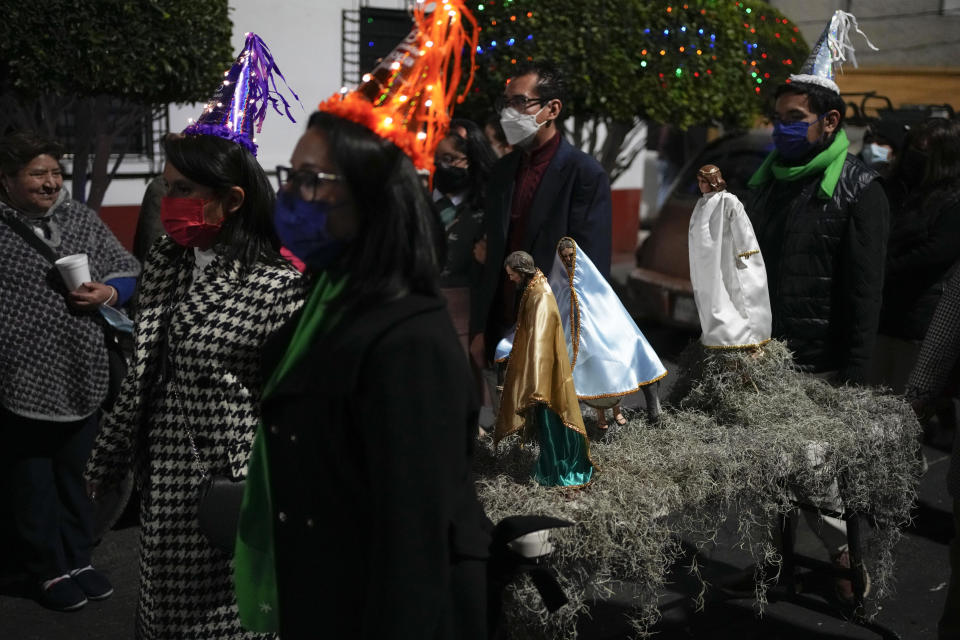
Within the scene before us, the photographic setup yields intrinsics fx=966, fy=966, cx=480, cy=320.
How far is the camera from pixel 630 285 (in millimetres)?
9070

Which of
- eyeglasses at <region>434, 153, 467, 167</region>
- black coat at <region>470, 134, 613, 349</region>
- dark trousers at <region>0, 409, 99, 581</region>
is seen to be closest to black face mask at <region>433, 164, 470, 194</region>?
eyeglasses at <region>434, 153, 467, 167</region>

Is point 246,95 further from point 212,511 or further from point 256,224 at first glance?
point 212,511

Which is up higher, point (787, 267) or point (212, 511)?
point (787, 267)

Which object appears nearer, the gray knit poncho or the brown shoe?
the gray knit poncho

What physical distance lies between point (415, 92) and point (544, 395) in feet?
3.90

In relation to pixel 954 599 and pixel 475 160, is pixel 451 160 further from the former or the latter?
pixel 954 599

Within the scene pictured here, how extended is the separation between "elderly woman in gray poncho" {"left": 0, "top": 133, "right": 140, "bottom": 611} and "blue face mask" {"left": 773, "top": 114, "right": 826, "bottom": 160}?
2943 millimetres

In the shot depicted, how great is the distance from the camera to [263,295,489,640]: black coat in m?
1.64

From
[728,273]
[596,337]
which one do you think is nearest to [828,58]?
[728,273]

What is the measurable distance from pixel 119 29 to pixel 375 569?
5898 mm

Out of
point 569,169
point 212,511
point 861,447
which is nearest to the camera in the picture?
point 212,511

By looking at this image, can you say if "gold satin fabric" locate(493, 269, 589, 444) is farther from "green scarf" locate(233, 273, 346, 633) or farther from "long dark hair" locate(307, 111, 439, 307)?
"long dark hair" locate(307, 111, 439, 307)

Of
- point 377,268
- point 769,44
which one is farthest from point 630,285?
point 377,268

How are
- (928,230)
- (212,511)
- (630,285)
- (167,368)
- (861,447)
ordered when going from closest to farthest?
(212,511), (167,368), (861,447), (928,230), (630,285)
